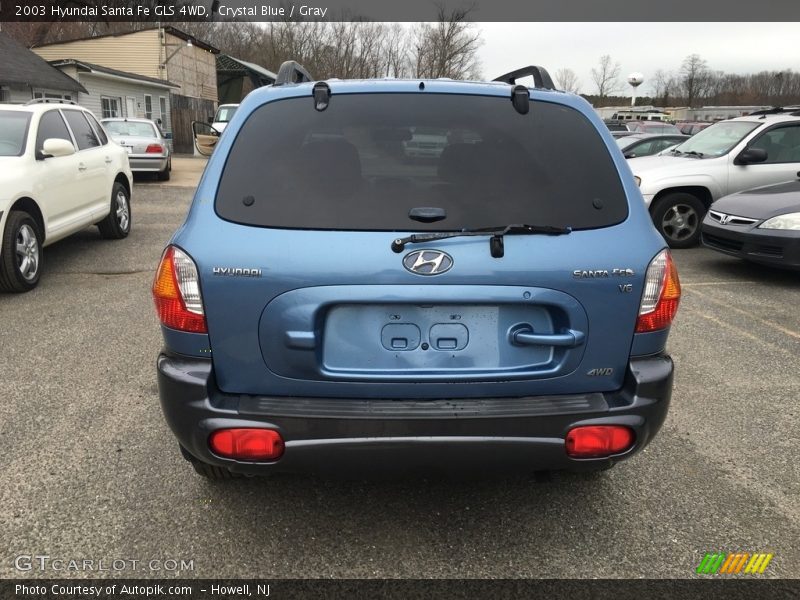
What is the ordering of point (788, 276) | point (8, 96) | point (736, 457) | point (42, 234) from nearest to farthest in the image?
1. point (736, 457)
2. point (42, 234)
3. point (788, 276)
4. point (8, 96)

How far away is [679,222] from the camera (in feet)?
29.2

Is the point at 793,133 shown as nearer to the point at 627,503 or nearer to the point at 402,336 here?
the point at 627,503

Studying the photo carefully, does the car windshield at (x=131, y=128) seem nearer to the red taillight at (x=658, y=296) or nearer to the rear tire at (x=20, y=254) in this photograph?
the rear tire at (x=20, y=254)

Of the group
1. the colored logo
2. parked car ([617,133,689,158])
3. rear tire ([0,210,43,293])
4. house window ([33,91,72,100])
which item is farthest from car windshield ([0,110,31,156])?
house window ([33,91,72,100])

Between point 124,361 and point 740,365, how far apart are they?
440 centimetres

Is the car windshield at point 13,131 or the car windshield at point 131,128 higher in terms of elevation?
the car windshield at point 131,128

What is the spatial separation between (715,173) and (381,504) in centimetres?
792

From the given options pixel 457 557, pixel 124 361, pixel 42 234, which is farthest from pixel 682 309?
pixel 42 234

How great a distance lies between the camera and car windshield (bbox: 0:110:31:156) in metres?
6.20

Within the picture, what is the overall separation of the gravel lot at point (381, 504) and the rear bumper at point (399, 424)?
18.5 inches

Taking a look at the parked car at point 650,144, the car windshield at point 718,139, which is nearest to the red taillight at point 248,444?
the car windshield at point 718,139

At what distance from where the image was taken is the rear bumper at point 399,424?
211 centimetres

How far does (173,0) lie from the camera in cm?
3788

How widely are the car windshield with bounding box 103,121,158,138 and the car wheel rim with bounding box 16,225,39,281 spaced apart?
11.3m
